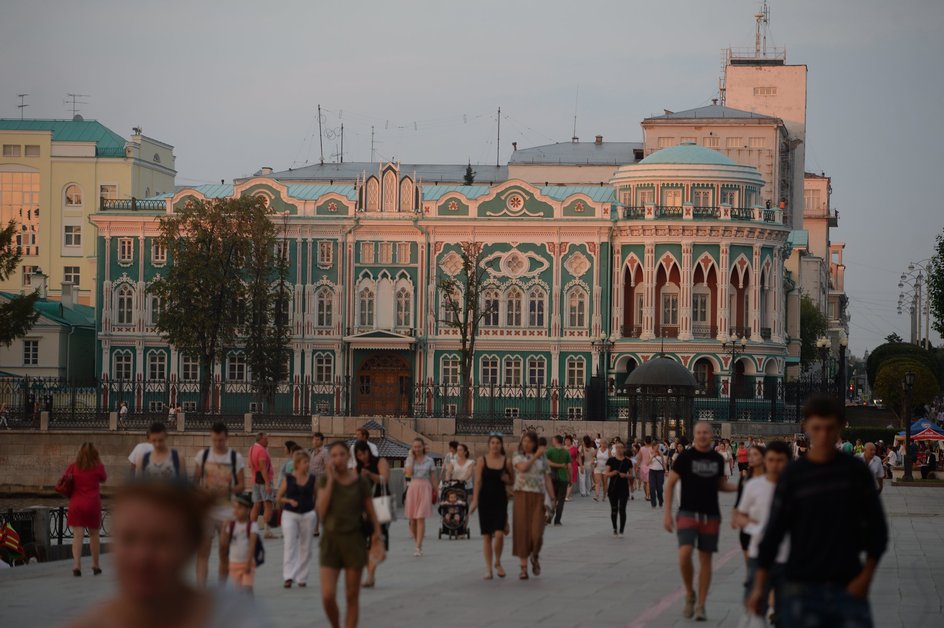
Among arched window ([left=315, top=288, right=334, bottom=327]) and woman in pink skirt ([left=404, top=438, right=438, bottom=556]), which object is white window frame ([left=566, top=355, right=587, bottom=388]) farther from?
woman in pink skirt ([left=404, top=438, right=438, bottom=556])

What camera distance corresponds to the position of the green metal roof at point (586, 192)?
3284 inches

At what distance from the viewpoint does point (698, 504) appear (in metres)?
15.9

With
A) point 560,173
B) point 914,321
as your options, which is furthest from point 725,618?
point 914,321

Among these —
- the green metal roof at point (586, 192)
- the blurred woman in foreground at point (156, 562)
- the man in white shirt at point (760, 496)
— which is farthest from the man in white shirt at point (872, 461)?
the green metal roof at point (586, 192)

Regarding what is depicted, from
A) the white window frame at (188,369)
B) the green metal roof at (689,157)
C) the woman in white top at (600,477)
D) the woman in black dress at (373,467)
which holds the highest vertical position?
the green metal roof at (689,157)

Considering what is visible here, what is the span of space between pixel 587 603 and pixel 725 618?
5.17 ft

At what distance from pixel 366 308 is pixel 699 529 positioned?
217 ft

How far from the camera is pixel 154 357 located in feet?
266

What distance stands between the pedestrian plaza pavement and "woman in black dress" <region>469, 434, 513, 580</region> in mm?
409

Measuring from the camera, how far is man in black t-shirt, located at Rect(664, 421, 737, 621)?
15875mm

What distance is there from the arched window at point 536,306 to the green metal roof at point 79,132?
37.3 metres

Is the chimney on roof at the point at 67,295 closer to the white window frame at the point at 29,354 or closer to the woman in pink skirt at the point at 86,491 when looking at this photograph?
the white window frame at the point at 29,354

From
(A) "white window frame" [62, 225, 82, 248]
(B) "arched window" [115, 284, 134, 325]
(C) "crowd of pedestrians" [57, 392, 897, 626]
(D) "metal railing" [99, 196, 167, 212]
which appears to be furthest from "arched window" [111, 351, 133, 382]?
(C) "crowd of pedestrians" [57, 392, 897, 626]

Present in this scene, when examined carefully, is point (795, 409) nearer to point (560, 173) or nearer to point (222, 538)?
point (560, 173)
